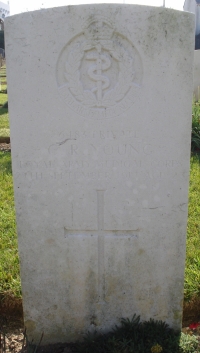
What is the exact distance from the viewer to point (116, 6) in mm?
1897

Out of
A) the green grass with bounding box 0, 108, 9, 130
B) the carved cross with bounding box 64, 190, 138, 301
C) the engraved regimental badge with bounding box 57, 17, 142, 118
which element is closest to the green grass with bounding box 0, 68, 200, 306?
the carved cross with bounding box 64, 190, 138, 301

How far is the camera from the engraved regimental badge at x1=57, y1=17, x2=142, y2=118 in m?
1.95

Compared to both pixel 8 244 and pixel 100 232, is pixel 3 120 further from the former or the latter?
pixel 100 232

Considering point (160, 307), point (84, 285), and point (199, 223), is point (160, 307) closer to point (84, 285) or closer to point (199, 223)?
point (84, 285)

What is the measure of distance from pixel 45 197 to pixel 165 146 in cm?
77

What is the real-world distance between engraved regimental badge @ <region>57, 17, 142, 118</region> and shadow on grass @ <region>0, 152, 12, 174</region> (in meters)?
3.46

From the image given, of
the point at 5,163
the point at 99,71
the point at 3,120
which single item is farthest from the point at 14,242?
the point at 3,120

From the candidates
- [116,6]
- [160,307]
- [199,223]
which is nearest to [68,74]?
[116,6]

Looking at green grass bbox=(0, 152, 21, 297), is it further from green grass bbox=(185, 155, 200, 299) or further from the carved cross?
green grass bbox=(185, 155, 200, 299)

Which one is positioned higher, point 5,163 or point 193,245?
point 5,163

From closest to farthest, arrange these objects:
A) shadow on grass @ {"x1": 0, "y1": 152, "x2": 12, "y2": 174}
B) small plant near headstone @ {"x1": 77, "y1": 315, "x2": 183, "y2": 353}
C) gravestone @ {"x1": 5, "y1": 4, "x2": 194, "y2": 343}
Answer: gravestone @ {"x1": 5, "y1": 4, "x2": 194, "y2": 343}
small plant near headstone @ {"x1": 77, "y1": 315, "x2": 183, "y2": 353}
shadow on grass @ {"x1": 0, "y1": 152, "x2": 12, "y2": 174}

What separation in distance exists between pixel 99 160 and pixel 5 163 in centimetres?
386

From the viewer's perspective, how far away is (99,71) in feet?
6.57

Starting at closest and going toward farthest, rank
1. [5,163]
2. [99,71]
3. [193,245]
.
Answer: [99,71], [193,245], [5,163]
